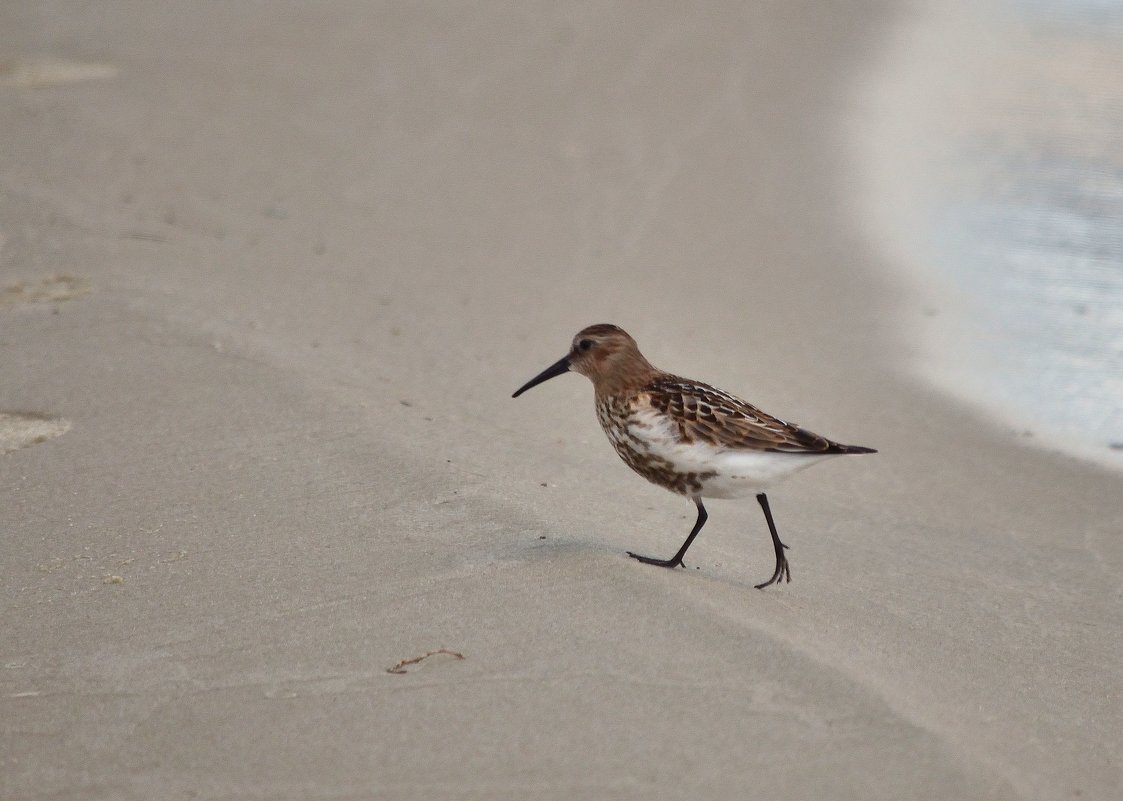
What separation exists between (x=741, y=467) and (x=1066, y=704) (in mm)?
1280

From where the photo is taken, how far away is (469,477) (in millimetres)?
5348

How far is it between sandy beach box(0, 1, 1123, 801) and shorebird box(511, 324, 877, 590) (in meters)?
0.36

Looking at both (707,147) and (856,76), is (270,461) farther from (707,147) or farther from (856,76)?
(856,76)

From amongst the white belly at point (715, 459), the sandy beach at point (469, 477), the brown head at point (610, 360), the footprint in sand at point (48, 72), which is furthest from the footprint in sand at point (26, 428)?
the footprint in sand at point (48, 72)

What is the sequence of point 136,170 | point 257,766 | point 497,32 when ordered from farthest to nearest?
point 497,32
point 136,170
point 257,766

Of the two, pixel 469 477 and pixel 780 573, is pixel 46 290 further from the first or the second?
pixel 780 573

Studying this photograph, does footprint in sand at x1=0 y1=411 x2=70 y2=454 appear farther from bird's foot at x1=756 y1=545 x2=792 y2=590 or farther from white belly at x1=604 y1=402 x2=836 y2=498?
bird's foot at x1=756 y1=545 x2=792 y2=590

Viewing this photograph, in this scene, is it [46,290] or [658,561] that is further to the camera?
[46,290]

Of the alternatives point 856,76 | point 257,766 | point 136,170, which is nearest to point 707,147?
Result: point 856,76

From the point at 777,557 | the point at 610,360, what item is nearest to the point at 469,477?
the point at 610,360

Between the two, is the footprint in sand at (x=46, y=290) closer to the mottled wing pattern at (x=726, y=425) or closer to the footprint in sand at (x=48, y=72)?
the mottled wing pattern at (x=726, y=425)

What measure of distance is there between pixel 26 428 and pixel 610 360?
8.57 feet

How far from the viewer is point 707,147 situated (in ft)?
35.9

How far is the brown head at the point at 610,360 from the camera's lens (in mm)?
4793
